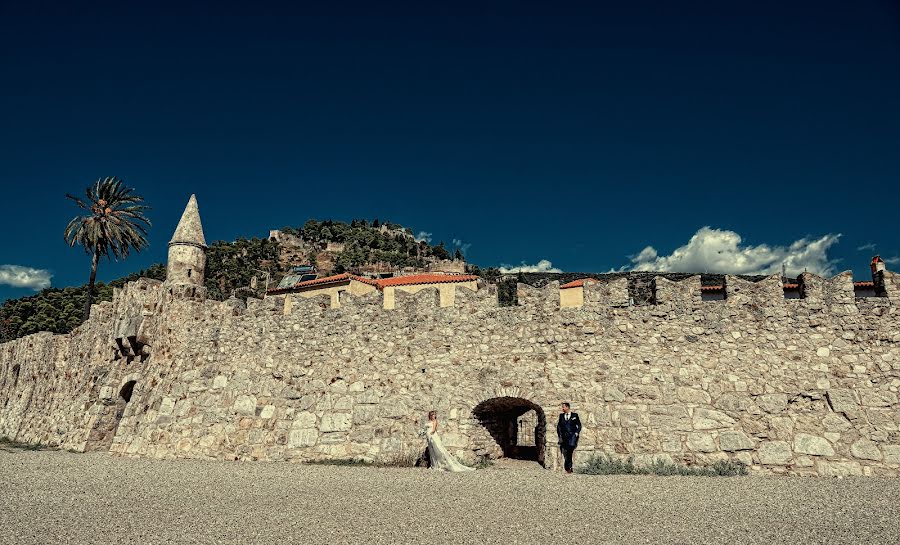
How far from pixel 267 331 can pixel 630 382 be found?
34.0 feet

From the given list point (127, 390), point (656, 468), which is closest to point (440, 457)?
point (656, 468)

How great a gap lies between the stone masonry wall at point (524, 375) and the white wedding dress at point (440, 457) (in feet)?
2.69

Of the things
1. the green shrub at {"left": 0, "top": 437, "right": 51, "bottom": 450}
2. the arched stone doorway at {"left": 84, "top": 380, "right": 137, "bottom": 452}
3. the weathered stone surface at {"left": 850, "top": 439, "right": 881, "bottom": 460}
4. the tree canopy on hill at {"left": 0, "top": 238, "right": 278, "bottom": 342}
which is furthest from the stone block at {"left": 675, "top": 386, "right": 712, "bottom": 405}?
the tree canopy on hill at {"left": 0, "top": 238, "right": 278, "bottom": 342}

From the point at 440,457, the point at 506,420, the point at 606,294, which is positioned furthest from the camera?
the point at 506,420

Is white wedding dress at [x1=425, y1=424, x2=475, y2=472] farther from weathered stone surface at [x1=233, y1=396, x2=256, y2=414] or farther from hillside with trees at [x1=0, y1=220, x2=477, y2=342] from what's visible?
hillside with trees at [x1=0, y1=220, x2=477, y2=342]

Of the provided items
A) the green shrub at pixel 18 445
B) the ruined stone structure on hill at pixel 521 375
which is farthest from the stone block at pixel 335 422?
the green shrub at pixel 18 445

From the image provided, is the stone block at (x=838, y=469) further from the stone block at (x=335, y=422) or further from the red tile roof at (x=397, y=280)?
the red tile roof at (x=397, y=280)

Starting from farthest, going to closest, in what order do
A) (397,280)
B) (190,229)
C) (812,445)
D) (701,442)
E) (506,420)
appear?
(397,280)
(190,229)
(506,420)
(701,442)
(812,445)

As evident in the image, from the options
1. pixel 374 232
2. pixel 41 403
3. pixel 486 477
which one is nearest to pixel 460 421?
pixel 486 477

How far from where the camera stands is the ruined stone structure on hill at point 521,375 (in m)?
12.4

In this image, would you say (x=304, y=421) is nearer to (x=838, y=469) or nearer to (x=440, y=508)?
(x=440, y=508)

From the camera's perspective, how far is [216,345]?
17.7m

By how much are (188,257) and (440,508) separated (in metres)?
15.6

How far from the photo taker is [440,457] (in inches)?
514
